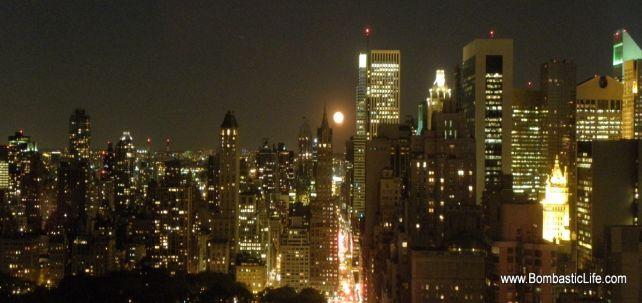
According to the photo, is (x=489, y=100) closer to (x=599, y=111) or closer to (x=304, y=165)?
(x=599, y=111)

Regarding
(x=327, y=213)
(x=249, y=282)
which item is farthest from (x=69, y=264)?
(x=327, y=213)

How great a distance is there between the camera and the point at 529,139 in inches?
846

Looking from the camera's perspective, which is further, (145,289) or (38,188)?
(38,188)

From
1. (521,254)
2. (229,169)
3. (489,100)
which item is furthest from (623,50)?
(229,169)

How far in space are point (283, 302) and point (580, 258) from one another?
19.9 ft

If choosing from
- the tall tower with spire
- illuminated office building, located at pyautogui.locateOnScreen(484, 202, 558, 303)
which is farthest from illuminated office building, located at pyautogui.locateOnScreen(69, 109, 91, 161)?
illuminated office building, located at pyautogui.locateOnScreen(484, 202, 558, 303)

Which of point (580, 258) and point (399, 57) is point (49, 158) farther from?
point (580, 258)

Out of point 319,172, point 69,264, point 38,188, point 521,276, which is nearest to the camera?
point 521,276

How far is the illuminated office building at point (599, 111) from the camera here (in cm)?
2094

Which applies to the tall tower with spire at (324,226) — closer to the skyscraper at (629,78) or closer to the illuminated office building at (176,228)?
the illuminated office building at (176,228)

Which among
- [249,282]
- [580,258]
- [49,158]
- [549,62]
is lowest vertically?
[249,282]

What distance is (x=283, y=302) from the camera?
55.6 feet

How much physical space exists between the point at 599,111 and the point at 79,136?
2064cm

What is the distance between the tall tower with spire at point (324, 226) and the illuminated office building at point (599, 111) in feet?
24.2
